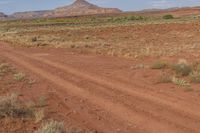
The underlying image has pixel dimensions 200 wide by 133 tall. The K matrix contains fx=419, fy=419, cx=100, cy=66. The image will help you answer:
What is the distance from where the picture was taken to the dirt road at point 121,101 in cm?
884

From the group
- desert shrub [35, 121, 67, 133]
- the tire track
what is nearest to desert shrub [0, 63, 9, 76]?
the tire track

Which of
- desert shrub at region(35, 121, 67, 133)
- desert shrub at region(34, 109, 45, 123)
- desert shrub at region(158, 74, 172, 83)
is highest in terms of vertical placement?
desert shrub at region(35, 121, 67, 133)

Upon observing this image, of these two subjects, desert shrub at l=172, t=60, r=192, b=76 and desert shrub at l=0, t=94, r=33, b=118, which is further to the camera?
desert shrub at l=172, t=60, r=192, b=76

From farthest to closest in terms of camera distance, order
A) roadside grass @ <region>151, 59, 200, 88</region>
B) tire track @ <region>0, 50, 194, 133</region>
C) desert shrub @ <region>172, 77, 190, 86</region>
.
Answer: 1. roadside grass @ <region>151, 59, 200, 88</region>
2. desert shrub @ <region>172, 77, 190, 86</region>
3. tire track @ <region>0, 50, 194, 133</region>

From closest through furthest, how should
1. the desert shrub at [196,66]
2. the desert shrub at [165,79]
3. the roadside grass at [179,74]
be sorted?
1. the roadside grass at [179,74]
2. the desert shrub at [165,79]
3. the desert shrub at [196,66]

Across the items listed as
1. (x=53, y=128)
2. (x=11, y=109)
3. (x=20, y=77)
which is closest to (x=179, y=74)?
(x=20, y=77)

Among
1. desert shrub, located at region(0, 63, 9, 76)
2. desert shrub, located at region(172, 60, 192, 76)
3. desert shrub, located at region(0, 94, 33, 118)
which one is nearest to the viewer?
desert shrub, located at region(0, 94, 33, 118)

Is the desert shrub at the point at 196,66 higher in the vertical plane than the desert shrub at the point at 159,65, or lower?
lower

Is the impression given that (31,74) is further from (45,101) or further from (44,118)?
(44,118)

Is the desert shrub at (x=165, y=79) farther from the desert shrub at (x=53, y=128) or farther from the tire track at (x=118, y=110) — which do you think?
the desert shrub at (x=53, y=128)

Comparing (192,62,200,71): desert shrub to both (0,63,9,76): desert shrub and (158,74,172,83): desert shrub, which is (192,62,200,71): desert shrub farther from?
(0,63,9,76): desert shrub

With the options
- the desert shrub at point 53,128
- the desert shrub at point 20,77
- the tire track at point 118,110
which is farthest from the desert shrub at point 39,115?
the desert shrub at point 20,77

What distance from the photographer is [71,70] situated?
1752 cm

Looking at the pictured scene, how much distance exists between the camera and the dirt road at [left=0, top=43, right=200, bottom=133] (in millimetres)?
8844
